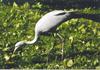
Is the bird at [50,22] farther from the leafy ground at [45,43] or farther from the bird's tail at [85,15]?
the leafy ground at [45,43]

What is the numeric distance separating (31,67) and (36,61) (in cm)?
12

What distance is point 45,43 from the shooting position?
511 cm

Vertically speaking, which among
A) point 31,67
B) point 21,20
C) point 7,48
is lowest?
point 31,67

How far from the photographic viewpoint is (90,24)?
16.9 ft

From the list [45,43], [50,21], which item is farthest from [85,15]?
[45,43]

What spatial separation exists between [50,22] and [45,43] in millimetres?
398

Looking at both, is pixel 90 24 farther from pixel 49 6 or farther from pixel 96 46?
pixel 49 6

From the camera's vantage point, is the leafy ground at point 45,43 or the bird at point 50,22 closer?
the bird at point 50,22

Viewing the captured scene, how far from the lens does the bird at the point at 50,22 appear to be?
4889 mm

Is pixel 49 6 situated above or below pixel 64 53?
above

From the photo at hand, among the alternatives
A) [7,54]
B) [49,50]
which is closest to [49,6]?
[49,50]

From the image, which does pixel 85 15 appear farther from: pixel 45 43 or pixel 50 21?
pixel 45 43

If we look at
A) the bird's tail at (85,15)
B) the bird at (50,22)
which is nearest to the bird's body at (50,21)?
the bird at (50,22)

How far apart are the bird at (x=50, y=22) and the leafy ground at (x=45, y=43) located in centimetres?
10
